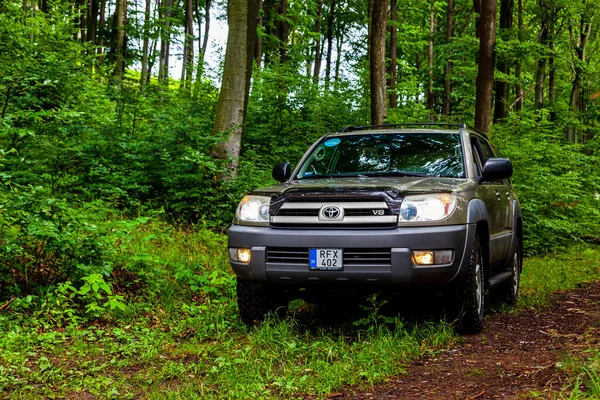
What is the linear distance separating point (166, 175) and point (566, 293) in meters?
6.60

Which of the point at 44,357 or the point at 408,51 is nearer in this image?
the point at 44,357

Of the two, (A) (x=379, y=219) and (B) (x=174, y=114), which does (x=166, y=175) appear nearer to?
(B) (x=174, y=114)

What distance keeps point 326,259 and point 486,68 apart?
1039 cm

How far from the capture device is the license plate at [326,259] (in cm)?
498

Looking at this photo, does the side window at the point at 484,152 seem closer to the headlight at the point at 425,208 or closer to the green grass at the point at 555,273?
the green grass at the point at 555,273

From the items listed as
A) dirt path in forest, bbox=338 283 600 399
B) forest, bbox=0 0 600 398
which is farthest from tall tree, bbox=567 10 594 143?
dirt path in forest, bbox=338 283 600 399

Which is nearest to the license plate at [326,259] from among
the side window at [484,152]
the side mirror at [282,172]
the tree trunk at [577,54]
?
the side mirror at [282,172]

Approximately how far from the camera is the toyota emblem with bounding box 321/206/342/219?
16.5 feet

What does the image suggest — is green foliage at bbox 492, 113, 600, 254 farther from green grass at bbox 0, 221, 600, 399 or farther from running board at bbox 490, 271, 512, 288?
running board at bbox 490, 271, 512, 288

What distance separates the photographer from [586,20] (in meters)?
24.4

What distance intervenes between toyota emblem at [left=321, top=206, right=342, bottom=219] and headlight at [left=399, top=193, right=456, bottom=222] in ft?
1.66

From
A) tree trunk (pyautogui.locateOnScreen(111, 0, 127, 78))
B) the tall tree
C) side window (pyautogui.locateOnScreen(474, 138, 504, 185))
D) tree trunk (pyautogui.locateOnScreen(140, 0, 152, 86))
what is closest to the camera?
side window (pyautogui.locateOnScreen(474, 138, 504, 185))

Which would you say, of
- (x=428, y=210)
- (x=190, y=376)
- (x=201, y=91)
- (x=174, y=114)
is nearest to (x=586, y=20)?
(x=201, y=91)

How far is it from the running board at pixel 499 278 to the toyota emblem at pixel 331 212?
6.48 ft
